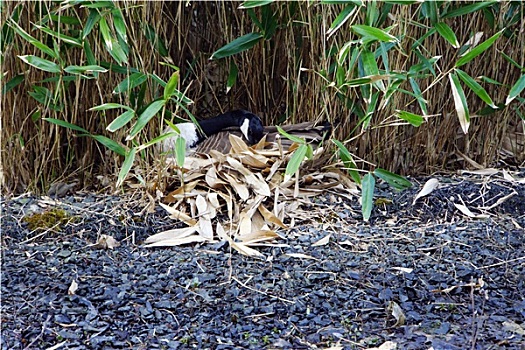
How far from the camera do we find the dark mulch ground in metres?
1.25

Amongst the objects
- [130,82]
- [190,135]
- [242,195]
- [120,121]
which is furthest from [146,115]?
[190,135]

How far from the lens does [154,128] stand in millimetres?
1952

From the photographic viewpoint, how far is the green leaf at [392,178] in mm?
1711

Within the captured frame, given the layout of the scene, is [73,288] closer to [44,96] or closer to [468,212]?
[44,96]

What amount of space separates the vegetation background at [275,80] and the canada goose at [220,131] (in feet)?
0.40

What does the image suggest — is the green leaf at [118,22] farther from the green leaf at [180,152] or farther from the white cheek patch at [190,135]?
the white cheek patch at [190,135]

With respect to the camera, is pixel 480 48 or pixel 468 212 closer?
pixel 480 48

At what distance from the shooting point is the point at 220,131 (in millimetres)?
2158

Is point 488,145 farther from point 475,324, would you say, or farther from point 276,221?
point 475,324

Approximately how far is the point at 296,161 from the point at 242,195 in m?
0.23

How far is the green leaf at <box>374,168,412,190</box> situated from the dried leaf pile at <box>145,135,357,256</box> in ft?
0.43

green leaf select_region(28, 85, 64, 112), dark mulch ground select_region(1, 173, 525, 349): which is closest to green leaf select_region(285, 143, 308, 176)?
dark mulch ground select_region(1, 173, 525, 349)

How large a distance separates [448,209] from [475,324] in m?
0.53

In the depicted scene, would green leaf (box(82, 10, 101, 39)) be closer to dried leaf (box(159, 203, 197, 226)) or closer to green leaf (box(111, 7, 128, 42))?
green leaf (box(111, 7, 128, 42))
